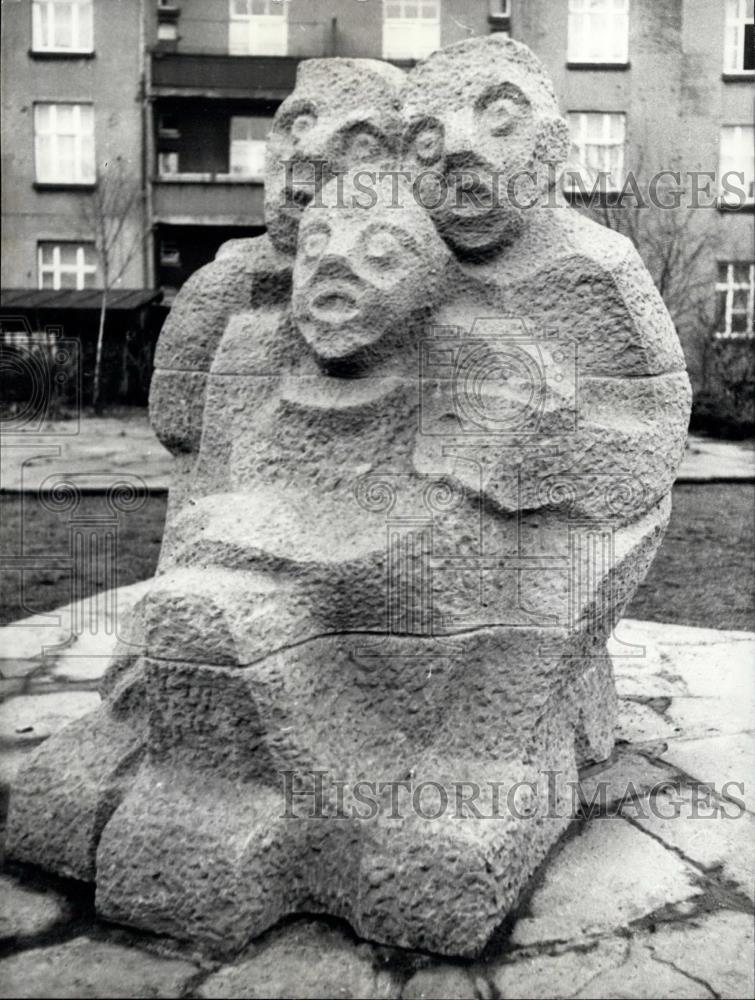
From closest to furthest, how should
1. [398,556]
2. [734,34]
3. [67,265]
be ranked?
[398,556], [734,34], [67,265]

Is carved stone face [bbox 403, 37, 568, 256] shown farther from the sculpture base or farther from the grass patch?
the grass patch

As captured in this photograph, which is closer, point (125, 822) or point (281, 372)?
point (125, 822)

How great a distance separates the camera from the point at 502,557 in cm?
246

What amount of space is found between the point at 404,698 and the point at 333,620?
22 cm

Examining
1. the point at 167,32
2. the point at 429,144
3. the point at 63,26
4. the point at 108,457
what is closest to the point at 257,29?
the point at 167,32

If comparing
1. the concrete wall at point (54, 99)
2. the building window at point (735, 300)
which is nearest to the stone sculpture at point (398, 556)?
the building window at point (735, 300)

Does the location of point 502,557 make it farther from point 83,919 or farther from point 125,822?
point 83,919

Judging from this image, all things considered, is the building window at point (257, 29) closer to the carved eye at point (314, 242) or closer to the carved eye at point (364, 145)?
the carved eye at point (364, 145)

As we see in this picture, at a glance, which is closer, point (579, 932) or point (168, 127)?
point (579, 932)

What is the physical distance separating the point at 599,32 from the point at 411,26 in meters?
0.94

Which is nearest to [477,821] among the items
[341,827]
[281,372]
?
[341,827]

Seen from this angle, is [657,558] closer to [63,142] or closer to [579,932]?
[579,932]

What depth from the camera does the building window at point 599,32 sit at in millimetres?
5082

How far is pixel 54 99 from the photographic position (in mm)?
13602
